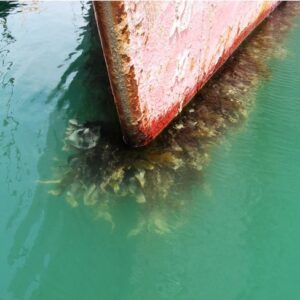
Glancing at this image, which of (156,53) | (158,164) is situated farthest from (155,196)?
(156,53)

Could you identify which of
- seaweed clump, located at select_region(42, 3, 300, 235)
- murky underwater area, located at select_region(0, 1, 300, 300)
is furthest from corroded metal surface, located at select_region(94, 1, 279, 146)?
murky underwater area, located at select_region(0, 1, 300, 300)

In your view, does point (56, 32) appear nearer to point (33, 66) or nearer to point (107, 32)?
point (33, 66)

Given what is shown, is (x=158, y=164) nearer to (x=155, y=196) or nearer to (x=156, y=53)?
(x=155, y=196)

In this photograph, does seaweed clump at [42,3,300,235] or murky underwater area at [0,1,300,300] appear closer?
murky underwater area at [0,1,300,300]

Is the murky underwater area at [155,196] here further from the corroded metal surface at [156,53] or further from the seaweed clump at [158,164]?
the corroded metal surface at [156,53]

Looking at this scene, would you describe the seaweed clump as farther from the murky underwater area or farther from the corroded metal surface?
the corroded metal surface

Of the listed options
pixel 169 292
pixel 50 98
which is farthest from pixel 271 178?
pixel 50 98

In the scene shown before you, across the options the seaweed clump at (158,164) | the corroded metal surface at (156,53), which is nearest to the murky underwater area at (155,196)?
the seaweed clump at (158,164)
